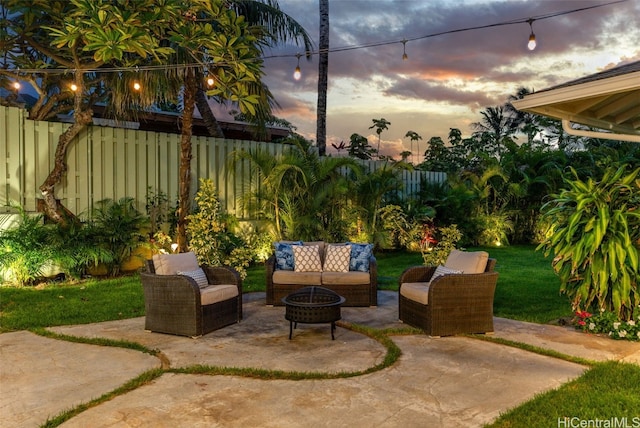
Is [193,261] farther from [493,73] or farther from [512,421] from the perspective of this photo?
[493,73]

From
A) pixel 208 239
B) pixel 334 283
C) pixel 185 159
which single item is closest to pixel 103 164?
pixel 185 159

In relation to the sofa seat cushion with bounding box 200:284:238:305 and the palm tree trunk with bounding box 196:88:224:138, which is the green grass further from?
the palm tree trunk with bounding box 196:88:224:138

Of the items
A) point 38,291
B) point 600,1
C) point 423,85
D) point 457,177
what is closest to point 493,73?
point 423,85

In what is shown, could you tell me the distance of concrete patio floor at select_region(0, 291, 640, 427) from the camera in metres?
3.19

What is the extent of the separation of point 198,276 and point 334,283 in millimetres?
1780

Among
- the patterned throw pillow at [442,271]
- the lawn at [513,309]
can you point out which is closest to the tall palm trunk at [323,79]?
the lawn at [513,309]

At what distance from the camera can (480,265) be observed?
5398 millimetres

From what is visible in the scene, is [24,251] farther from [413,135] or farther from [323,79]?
[413,135]

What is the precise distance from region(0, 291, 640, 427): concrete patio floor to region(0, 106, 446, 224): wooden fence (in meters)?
3.75

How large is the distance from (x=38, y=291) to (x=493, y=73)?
11.8m

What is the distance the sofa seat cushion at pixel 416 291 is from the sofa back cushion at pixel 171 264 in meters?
2.47

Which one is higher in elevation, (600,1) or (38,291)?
(600,1)

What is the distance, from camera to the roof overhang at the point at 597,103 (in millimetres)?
4316

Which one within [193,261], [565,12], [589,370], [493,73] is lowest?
[589,370]
